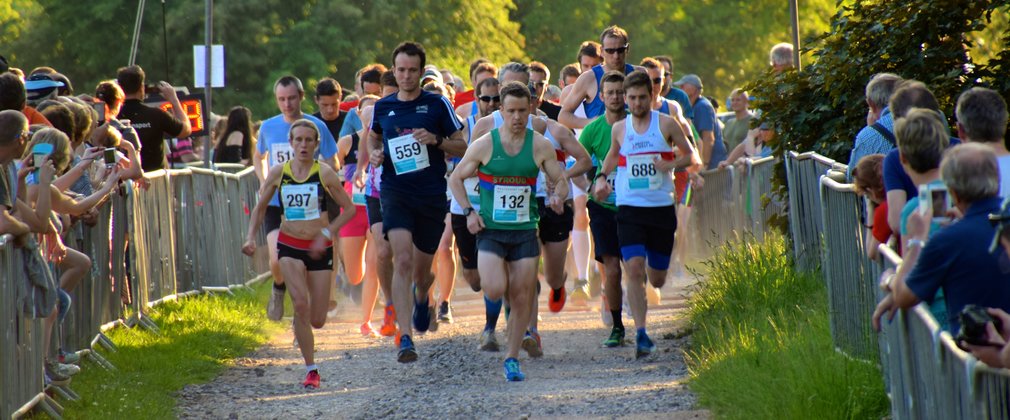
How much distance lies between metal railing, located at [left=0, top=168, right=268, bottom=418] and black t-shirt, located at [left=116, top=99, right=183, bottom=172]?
0.75 feet

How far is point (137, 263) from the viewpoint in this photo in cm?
1227

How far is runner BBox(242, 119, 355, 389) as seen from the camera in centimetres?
1021

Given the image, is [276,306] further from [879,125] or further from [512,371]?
[879,125]

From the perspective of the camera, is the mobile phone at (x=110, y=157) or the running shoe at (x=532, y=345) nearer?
the mobile phone at (x=110, y=157)

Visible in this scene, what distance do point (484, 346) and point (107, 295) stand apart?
8.21ft

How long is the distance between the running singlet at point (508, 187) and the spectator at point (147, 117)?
4141mm

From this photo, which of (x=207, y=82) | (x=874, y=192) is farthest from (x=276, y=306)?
(x=207, y=82)

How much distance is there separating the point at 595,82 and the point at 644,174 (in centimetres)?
179

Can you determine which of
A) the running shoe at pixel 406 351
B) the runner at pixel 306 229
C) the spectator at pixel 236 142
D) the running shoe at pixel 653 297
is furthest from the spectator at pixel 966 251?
the spectator at pixel 236 142

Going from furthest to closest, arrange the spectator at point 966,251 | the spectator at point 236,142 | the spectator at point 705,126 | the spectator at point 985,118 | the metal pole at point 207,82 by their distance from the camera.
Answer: the spectator at point 236,142
the spectator at point 705,126
the metal pole at point 207,82
the spectator at point 985,118
the spectator at point 966,251

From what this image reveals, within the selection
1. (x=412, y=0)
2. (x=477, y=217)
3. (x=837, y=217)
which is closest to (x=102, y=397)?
(x=477, y=217)

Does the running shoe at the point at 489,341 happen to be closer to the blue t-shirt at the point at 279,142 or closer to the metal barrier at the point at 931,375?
the blue t-shirt at the point at 279,142

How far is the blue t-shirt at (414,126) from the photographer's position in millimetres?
11141

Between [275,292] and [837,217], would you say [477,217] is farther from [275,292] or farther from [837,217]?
[837,217]
